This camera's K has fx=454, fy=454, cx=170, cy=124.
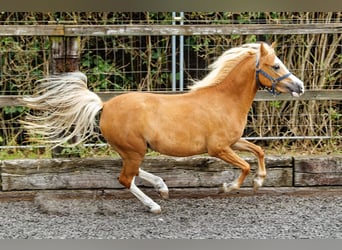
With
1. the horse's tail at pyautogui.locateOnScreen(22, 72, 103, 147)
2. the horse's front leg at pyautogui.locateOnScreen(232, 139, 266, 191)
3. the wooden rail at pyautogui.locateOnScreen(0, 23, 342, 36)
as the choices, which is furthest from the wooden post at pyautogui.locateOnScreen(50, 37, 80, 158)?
the horse's front leg at pyautogui.locateOnScreen(232, 139, 266, 191)

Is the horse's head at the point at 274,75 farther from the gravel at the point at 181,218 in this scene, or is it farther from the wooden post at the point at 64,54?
the wooden post at the point at 64,54

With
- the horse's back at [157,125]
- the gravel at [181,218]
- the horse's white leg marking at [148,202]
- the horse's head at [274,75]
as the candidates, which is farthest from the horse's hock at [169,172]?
the horse's head at [274,75]

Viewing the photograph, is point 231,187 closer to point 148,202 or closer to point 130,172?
point 148,202

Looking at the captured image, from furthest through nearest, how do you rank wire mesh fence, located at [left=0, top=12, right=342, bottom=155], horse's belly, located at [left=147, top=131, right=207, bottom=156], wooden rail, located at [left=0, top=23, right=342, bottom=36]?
wire mesh fence, located at [left=0, top=12, right=342, bottom=155]
wooden rail, located at [left=0, top=23, right=342, bottom=36]
horse's belly, located at [left=147, top=131, right=207, bottom=156]

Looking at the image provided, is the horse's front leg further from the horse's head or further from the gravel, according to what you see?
the horse's head

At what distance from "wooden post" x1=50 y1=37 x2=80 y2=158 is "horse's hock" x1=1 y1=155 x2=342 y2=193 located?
0.85m

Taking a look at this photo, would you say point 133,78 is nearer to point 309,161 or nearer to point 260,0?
point 309,161

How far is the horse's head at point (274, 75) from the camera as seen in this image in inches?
131

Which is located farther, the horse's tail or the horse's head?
the horse's tail

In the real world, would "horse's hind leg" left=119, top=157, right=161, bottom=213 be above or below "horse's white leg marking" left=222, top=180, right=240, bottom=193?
above

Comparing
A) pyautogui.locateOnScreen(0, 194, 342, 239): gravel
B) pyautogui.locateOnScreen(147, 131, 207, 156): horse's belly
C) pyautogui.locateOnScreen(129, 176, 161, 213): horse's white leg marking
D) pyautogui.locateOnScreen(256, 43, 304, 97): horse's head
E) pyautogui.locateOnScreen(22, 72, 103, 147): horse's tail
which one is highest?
pyautogui.locateOnScreen(256, 43, 304, 97): horse's head

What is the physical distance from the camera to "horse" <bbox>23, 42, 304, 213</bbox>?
136 inches

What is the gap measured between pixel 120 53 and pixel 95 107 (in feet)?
6.40

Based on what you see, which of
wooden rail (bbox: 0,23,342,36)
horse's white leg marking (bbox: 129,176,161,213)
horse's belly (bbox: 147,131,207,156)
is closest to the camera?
horse's belly (bbox: 147,131,207,156)
